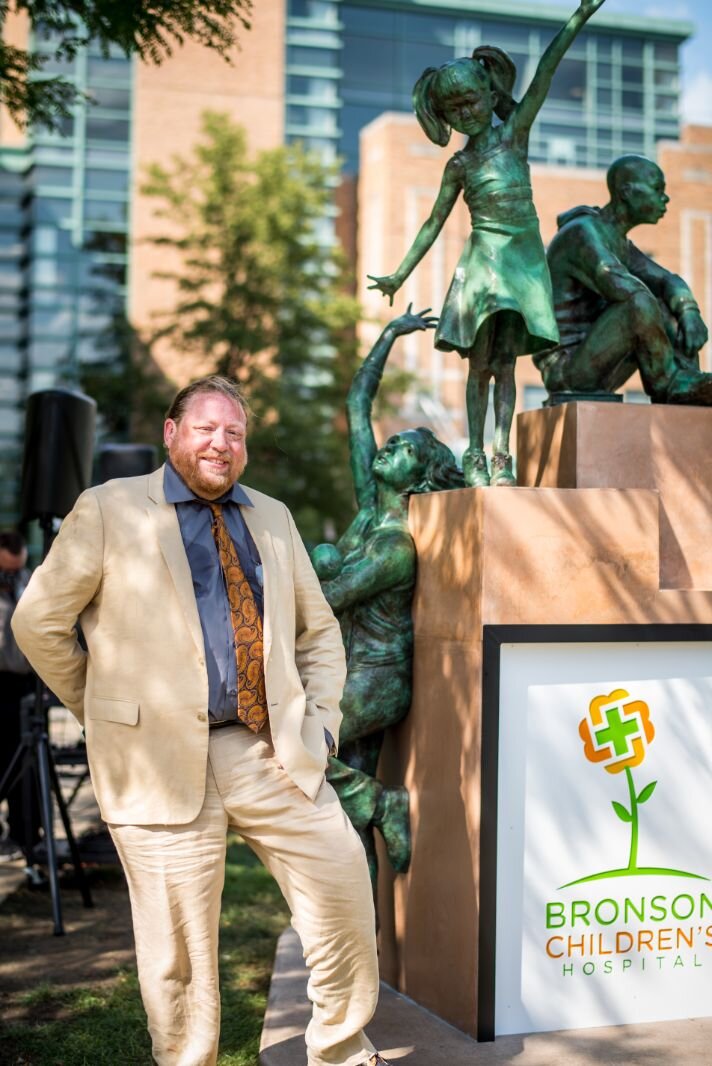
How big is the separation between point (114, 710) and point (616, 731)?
1.90 meters

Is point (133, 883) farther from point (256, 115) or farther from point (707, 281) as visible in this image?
point (707, 281)

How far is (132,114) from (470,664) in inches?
1191

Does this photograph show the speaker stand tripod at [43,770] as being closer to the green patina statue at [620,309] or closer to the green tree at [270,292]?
the green patina statue at [620,309]

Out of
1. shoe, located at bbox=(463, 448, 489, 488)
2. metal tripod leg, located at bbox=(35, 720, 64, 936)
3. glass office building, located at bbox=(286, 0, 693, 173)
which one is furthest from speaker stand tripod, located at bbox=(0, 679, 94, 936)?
glass office building, located at bbox=(286, 0, 693, 173)

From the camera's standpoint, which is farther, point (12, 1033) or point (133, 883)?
point (12, 1033)

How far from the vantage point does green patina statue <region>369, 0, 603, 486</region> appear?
4.75 metres

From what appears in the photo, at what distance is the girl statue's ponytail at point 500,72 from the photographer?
4883mm

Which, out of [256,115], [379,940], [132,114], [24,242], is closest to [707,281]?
[256,115]

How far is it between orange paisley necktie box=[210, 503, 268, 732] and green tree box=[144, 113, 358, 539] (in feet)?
72.5

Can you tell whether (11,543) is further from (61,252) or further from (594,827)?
(61,252)

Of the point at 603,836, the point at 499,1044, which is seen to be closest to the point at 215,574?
the point at 603,836

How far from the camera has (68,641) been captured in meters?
3.48

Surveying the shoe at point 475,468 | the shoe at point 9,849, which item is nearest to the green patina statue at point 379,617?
the shoe at point 475,468

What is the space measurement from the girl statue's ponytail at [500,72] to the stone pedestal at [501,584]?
3.98 ft
